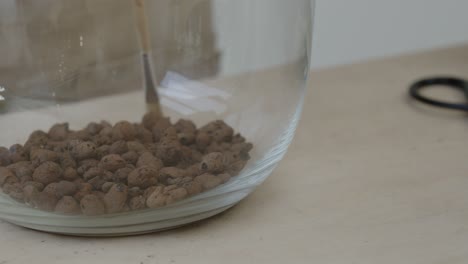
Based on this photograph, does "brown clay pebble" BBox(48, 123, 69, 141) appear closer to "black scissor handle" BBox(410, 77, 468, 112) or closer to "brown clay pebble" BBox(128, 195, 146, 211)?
"brown clay pebble" BBox(128, 195, 146, 211)

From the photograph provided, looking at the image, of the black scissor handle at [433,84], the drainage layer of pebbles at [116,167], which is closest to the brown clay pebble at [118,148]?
the drainage layer of pebbles at [116,167]

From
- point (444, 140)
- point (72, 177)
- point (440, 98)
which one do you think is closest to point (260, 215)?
point (72, 177)

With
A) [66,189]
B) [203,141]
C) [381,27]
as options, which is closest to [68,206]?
[66,189]

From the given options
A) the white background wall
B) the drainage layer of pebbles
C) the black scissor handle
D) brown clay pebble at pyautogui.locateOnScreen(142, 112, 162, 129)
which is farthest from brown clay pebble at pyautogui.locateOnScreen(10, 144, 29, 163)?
the white background wall

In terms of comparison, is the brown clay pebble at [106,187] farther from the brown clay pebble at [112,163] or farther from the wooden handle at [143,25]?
the wooden handle at [143,25]

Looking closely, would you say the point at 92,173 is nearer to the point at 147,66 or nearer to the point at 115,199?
the point at 115,199

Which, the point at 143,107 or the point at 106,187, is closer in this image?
the point at 106,187

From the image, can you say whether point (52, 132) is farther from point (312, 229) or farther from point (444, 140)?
point (444, 140)
